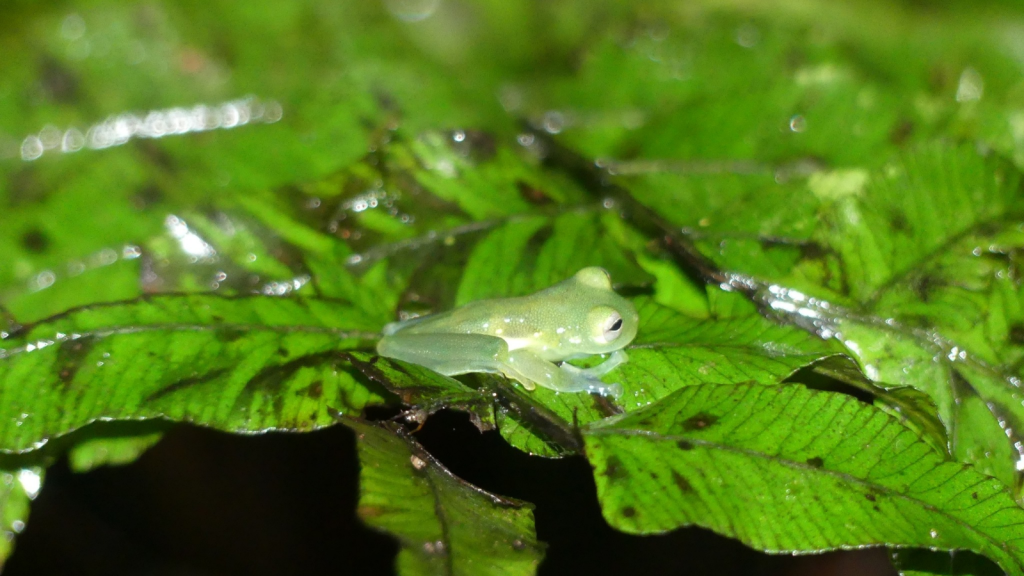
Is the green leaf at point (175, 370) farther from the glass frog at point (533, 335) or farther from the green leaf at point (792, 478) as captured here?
the green leaf at point (792, 478)

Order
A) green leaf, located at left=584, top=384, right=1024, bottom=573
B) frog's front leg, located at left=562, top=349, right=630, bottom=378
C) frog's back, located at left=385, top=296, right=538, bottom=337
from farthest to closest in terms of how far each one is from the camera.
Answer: frog's back, located at left=385, top=296, right=538, bottom=337
frog's front leg, located at left=562, top=349, right=630, bottom=378
green leaf, located at left=584, top=384, right=1024, bottom=573

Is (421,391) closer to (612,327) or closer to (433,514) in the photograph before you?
(433,514)

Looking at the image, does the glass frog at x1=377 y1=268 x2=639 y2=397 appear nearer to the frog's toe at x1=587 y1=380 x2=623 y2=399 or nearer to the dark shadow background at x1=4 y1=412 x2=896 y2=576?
the frog's toe at x1=587 y1=380 x2=623 y2=399

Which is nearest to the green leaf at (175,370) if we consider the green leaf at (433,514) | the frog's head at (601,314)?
the green leaf at (433,514)

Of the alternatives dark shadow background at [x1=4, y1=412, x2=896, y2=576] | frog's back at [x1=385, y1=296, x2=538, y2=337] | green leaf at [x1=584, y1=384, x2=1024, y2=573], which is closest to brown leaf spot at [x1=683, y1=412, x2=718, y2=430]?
green leaf at [x1=584, y1=384, x2=1024, y2=573]

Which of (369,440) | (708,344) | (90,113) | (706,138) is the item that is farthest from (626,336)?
(90,113)

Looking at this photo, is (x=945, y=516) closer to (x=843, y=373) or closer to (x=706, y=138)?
(x=843, y=373)
